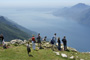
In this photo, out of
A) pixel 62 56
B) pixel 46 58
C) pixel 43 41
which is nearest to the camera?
pixel 46 58

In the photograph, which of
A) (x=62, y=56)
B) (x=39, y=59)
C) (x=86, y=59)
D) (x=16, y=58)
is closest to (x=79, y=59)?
(x=86, y=59)

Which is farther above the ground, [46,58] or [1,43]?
[1,43]

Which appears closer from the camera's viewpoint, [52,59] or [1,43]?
[52,59]

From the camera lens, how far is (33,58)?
79.3ft

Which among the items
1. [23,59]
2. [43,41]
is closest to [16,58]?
[23,59]

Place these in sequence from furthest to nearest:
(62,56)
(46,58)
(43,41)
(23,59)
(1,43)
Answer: (43,41) < (1,43) < (62,56) < (46,58) < (23,59)

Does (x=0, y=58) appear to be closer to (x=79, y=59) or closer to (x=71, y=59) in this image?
(x=71, y=59)

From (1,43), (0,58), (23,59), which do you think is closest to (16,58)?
(23,59)

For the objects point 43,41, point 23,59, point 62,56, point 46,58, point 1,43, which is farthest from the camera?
point 43,41

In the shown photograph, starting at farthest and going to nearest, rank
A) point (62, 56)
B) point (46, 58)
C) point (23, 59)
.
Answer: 1. point (62, 56)
2. point (46, 58)
3. point (23, 59)

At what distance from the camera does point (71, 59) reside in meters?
26.0

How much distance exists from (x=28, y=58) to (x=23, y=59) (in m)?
1.08

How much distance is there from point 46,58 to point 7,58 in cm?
805

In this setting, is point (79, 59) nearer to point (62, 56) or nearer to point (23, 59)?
point (62, 56)
